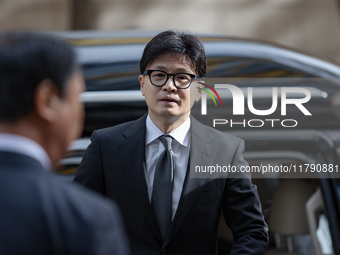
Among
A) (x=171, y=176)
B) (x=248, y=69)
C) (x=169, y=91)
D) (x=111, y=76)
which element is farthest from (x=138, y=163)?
(x=248, y=69)

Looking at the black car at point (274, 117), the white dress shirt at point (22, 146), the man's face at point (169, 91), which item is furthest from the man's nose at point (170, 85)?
the white dress shirt at point (22, 146)

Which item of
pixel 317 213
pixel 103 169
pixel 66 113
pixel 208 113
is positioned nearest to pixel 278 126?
pixel 208 113

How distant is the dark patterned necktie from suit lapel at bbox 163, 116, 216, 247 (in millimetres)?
40

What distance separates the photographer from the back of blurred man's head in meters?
0.90

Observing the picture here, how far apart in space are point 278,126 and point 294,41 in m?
5.14

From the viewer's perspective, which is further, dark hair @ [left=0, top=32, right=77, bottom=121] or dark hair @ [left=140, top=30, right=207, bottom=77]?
dark hair @ [left=140, top=30, right=207, bottom=77]

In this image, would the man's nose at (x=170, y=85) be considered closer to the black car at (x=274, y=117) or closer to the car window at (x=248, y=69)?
the black car at (x=274, y=117)

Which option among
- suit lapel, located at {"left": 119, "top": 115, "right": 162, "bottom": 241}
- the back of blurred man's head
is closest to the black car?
suit lapel, located at {"left": 119, "top": 115, "right": 162, "bottom": 241}

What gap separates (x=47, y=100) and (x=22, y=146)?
12cm

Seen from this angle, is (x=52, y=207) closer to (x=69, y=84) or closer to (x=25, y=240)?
(x=25, y=240)

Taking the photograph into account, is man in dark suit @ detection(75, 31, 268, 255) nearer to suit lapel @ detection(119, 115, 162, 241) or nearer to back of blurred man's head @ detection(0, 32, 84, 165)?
suit lapel @ detection(119, 115, 162, 241)

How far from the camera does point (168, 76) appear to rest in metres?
1.73

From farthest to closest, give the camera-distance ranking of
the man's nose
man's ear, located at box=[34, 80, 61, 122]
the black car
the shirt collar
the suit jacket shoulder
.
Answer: the black car
the shirt collar
the man's nose
man's ear, located at box=[34, 80, 61, 122]
the suit jacket shoulder

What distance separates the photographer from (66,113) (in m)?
0.97
